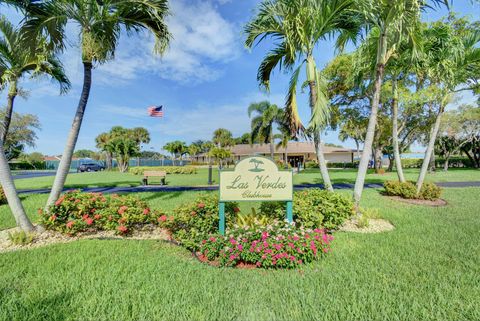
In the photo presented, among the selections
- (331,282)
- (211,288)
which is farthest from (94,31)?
(331,282)

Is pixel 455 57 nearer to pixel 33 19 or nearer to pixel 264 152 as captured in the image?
pixel 33 19

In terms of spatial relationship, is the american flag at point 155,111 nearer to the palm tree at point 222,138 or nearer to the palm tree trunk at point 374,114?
the palm tree trunk at point 374,114

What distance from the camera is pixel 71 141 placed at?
541 cm

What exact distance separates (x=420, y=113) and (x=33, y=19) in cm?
2694

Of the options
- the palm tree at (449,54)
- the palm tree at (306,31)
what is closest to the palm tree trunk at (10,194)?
the palm tree at (306,31)

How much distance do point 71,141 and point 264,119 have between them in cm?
2911

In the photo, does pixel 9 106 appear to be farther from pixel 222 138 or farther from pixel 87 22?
pixel 222 138

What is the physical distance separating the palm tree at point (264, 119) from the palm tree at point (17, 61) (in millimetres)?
27448

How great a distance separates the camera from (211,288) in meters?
2.96

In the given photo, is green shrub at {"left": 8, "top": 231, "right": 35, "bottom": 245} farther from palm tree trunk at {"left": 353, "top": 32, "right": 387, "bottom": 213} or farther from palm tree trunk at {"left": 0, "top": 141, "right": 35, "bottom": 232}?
palm tree trunk at {"left": 353, "top": 32, "right": 387, "bottom": 213}

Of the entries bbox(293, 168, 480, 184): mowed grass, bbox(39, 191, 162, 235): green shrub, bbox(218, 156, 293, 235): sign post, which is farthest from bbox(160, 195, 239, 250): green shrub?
bbox(293, 168, 480, 184): mowed grass

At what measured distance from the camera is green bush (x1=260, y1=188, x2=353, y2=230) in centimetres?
497

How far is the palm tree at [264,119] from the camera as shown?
108ft

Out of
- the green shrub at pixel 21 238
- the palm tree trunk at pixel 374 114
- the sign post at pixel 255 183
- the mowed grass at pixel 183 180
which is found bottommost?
the green shrub at pixel 21 238
